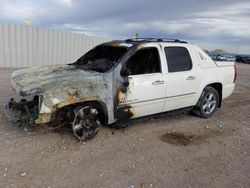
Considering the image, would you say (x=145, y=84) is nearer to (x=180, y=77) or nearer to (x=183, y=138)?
(x=180, y=77)

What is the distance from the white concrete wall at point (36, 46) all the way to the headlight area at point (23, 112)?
7.91 metres

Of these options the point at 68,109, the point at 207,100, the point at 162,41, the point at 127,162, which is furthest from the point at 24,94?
the point at 207,100

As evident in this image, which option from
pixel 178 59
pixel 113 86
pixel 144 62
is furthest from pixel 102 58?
pixel 178 59

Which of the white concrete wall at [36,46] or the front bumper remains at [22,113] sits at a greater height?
the white concrete wall at [36,46]

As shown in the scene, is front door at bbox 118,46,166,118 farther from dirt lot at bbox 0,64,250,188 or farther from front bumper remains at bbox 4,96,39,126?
front bumper remains at bbox 4,96,39,126

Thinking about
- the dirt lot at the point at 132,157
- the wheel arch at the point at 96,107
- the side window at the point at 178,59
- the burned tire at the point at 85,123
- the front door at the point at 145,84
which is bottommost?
the dirt lot at the point at 132,157

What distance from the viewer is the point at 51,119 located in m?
4.11

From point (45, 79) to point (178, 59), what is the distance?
111 inches

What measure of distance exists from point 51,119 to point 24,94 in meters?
0.57

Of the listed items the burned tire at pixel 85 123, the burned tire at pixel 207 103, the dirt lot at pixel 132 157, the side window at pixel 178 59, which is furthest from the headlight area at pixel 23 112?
the burned tire at pixel 207 103

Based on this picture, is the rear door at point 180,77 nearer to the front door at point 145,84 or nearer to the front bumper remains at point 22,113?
the front door at point 145,84

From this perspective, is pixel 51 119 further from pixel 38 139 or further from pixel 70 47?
pixel 70 47

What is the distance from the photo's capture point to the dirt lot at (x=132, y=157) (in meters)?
3.46

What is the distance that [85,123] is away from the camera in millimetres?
4516
